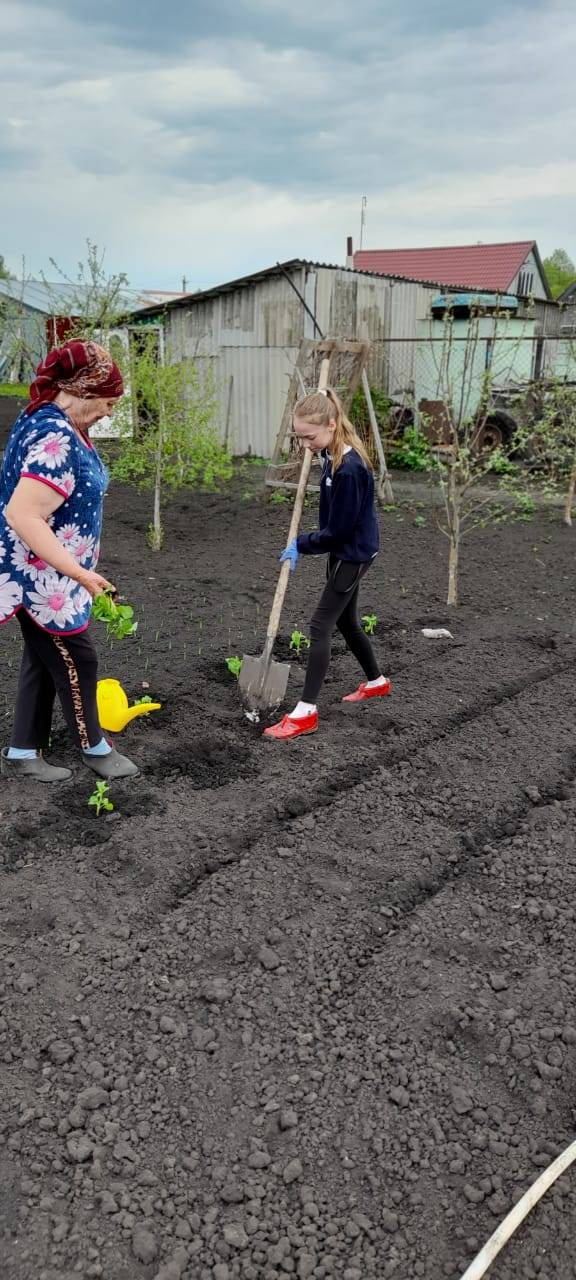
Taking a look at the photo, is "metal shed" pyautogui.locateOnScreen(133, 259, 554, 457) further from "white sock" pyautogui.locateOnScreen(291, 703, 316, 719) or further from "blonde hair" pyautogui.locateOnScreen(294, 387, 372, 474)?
"white sock" pyautogui.locateOnScreen(291, 703, 316, 719)

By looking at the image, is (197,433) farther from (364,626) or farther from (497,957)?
(497,957)

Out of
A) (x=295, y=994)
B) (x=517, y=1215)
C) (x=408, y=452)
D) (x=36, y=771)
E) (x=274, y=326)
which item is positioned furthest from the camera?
(x=274, y=326)

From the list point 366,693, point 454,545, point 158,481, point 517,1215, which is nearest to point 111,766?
point 366,693

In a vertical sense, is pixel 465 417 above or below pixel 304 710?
above

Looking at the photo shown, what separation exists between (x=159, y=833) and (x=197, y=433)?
505cm

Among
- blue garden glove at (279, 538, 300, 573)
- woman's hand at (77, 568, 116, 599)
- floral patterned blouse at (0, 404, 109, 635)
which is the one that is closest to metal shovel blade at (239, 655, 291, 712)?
blue garden glove at (279, 538, 300, 573)

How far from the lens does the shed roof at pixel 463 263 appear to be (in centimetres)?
2470

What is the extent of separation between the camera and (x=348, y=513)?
12.3ft

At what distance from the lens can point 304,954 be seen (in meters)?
2.61

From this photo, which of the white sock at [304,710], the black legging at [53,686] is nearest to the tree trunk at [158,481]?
the white sock at [304,710]

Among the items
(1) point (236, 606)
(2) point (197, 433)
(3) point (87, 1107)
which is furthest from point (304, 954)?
(2) point (197, 433)

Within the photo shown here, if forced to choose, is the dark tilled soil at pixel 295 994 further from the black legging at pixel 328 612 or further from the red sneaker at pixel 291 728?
the black legging at pixel 328 612

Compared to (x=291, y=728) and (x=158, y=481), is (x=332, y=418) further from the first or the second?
(x=158, y=481)

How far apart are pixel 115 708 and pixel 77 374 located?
1.53 meters
